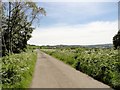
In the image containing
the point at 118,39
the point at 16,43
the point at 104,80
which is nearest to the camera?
the point at 104,80

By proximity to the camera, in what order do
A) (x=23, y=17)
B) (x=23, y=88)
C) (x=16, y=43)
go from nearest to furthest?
1. (x=23, y=88)
2. (x=23, y=17)
3. (x=16, y=43)

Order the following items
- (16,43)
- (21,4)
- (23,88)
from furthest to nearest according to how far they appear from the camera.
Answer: (16,43)
(21,4)
(23,88)

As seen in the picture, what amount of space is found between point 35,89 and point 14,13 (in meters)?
33.0

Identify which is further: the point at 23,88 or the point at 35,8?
the point at 35,8

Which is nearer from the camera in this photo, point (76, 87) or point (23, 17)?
point (76, 87)

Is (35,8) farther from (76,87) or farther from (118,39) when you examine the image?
(118,39)

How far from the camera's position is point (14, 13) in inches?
1879

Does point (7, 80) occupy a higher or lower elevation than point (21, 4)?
lower

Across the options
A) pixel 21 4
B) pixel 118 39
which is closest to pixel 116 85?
pixel 21 4

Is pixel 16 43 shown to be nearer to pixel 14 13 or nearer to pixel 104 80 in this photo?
pixel 14 13

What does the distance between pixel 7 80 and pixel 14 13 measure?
3279 centimetres

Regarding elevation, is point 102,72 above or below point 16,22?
below

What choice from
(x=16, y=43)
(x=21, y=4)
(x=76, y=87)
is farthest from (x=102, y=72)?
(x=16, y=43)

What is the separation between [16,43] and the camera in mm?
67688
